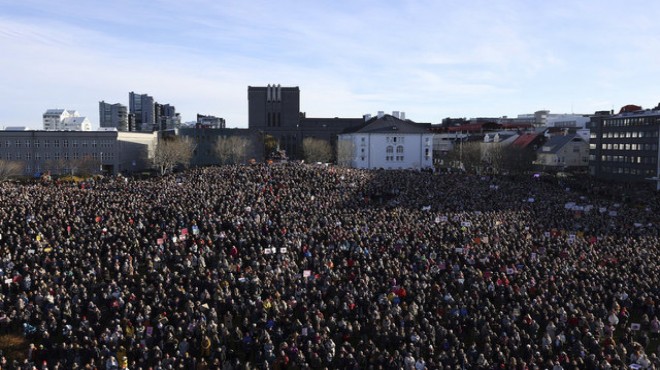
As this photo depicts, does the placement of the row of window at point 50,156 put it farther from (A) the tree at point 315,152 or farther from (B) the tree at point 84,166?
(A) the tree at point 315,152

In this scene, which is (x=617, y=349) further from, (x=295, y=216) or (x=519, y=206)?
(x=519, y=206)

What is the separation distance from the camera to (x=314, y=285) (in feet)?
80.0

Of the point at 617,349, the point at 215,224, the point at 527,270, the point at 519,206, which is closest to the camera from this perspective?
the point at 617,349

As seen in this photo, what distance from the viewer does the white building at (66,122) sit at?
15188cm

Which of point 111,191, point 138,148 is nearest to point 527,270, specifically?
point 111,191

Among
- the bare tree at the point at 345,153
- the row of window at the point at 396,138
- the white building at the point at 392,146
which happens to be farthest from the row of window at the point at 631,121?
the bare tree at the point at 345,153

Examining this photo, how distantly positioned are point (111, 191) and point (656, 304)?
124 feet

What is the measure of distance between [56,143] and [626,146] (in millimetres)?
83940

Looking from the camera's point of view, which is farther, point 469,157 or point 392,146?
point 392,146

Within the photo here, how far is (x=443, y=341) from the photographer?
2006 centimetres

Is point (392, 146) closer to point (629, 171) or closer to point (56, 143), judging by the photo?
point (629, 171)

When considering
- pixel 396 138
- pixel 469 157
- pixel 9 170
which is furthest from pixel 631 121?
pixel 9 170

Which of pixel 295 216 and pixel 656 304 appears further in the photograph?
pixel 295 216

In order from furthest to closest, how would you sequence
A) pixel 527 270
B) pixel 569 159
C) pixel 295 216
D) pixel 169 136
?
pixel 169 136 → pixel 569 159 → pixel 295 216 → pixel 527 270
